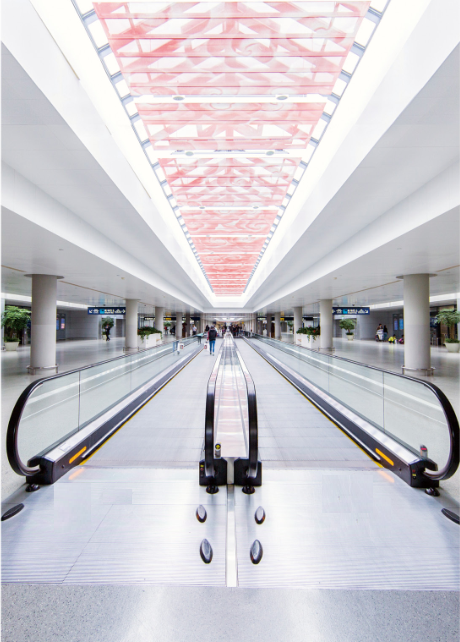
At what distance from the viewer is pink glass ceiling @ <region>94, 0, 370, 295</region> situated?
4871 mm

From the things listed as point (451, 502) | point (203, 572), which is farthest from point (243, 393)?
point (203, 572)

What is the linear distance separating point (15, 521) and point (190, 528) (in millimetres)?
1682

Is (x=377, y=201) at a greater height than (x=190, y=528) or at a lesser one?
greater

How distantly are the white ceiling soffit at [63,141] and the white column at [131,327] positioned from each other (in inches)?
560

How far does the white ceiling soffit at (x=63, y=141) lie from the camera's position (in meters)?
3.69

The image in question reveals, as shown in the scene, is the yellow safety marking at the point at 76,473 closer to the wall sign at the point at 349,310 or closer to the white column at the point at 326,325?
the white column at the point at 326,325

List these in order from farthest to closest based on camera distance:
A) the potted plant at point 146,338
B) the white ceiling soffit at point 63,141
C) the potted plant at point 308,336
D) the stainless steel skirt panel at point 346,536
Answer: the potted plant at point 308,336 < the potted plant at point 146,338 < the white ceiling soffit at point 63,141 < the stainless steel skirt panel at point 346,536

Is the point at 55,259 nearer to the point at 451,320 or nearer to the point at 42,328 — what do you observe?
the point at 42,328

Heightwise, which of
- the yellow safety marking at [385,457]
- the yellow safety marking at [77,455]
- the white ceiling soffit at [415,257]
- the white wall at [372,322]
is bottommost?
the yellow safety marking at [385,457]

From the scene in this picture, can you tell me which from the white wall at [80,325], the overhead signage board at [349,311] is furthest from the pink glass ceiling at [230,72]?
the white wall at [80,325]

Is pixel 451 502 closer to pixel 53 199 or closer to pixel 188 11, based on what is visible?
pixel 188 11

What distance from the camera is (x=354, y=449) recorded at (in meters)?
5.37

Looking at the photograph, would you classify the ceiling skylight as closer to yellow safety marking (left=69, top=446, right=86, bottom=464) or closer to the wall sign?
yellow safety marking (left=69, top=446, right=86, bottom=464)

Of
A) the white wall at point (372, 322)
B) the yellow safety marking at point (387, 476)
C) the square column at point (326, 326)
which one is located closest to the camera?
the yellow safety marking at point (387, 476)
